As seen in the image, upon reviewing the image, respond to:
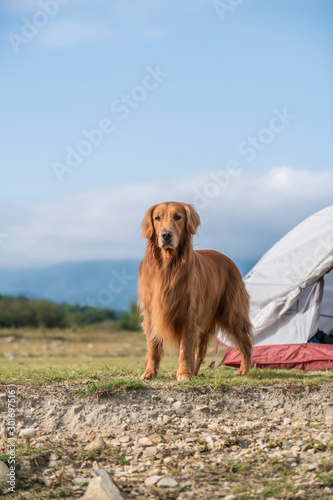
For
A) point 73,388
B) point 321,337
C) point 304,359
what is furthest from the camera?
point 321,337

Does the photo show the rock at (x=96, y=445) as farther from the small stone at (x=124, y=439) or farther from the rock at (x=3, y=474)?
the rock at (x=3, y=474)

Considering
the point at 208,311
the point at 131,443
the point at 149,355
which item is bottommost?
the point at 131,443

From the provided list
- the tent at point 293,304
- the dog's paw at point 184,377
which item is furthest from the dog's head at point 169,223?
the tent at point 293,304

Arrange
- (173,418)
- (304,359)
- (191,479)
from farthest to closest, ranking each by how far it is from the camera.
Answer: (304,359)
(173,418)
(191,479)

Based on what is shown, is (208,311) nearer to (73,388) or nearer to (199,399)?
(199,399)

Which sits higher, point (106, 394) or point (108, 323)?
point (106, 394)

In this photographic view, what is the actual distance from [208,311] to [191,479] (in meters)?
2.74

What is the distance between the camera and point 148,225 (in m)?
6.04

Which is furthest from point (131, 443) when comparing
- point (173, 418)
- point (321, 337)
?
point (321, 337)

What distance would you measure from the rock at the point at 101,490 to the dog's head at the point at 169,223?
2.51 metres

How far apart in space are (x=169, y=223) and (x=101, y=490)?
2783mm

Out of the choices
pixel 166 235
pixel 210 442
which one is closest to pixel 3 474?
pixel 210 442

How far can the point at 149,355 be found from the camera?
6.24m

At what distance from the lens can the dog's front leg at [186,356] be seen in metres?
5.94
